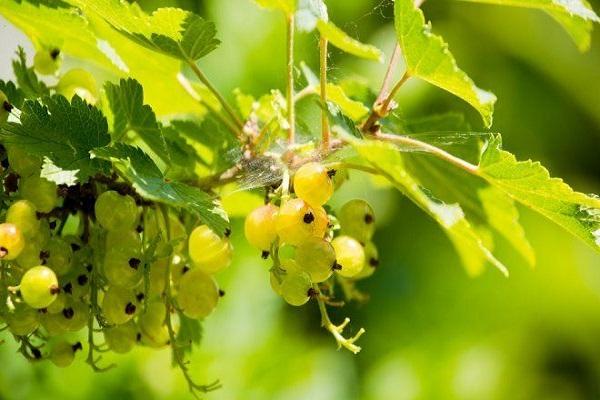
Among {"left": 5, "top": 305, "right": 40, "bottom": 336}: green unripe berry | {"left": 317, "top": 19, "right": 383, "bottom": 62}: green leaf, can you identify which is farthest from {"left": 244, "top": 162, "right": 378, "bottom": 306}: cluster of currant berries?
{"left": 5, "top": 305, "right": 40, "bottom": 336}: green unripe berry

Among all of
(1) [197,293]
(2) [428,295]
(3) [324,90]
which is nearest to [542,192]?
(3) [324,90]

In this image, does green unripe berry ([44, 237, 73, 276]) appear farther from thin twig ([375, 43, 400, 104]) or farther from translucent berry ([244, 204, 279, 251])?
thin twig ([375, 43, 400, 104])

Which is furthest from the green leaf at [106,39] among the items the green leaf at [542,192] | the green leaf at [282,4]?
the green leaf at [542,192]

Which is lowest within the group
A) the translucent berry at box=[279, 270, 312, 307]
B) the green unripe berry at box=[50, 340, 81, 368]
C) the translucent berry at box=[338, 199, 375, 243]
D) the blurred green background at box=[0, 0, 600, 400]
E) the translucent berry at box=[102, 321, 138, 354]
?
the blurred green background at box=[0, 0, 600, 400]

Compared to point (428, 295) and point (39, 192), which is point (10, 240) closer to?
point (39, 192)

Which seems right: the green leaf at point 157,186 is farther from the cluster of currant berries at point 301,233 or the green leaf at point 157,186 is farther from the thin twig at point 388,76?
the thin twig at point 388,76
